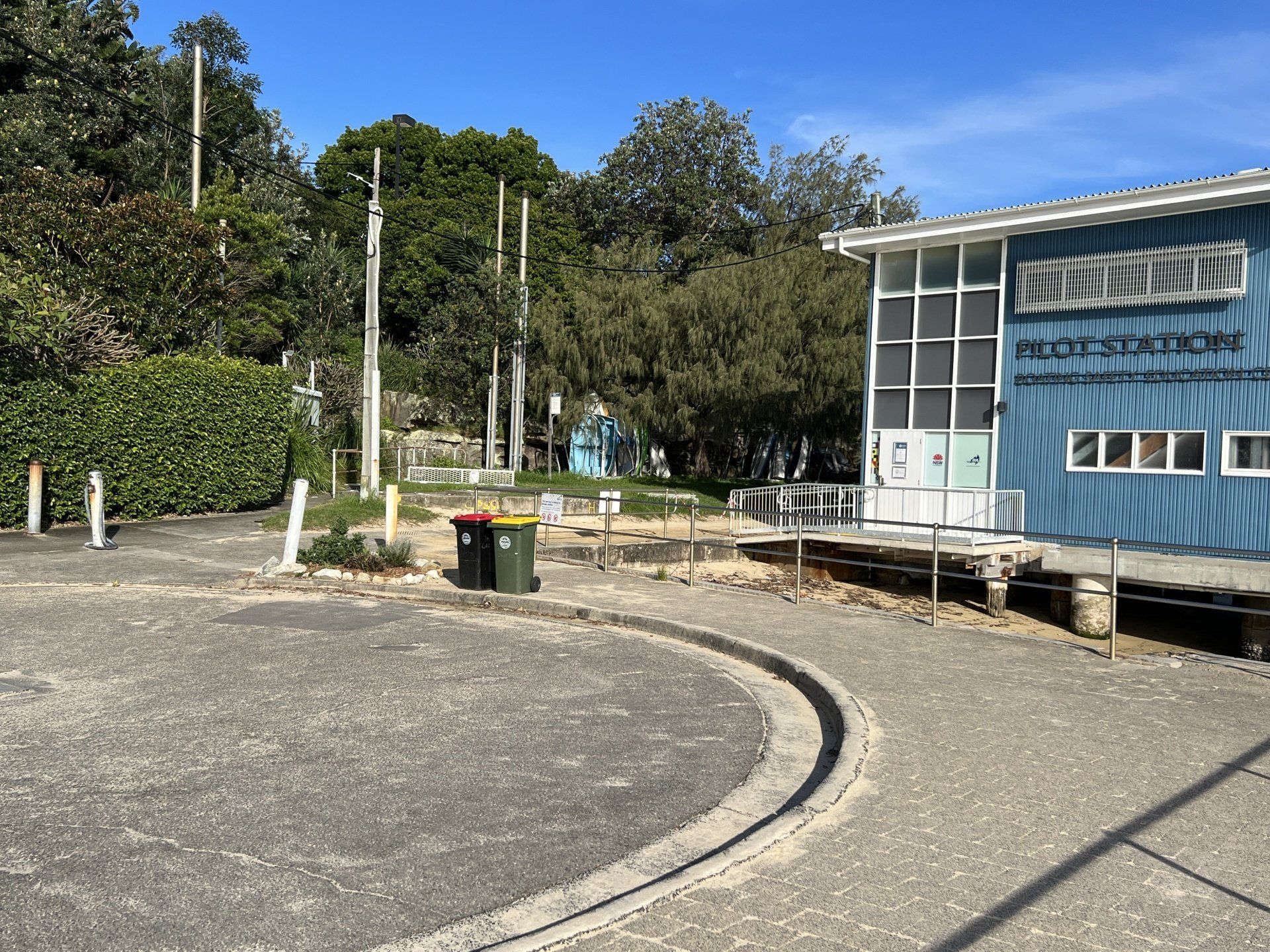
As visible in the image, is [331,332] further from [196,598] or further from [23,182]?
[196,598]

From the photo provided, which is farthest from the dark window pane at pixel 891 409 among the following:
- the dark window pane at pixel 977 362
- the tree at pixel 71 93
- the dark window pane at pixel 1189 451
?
the tree at pixel 71 93

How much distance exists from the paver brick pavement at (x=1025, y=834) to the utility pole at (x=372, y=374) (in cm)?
1623

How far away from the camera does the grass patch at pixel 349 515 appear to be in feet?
68.8

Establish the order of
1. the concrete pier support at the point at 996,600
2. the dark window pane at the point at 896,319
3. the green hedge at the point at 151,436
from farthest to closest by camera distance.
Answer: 1. the dark window pane at the point at 896,319
2. the concrete pier support at the point at 996,600
3. the green hedge at the point at 151,436

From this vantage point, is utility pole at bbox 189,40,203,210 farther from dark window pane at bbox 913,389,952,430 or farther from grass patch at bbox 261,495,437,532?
dark window pane at bbox 913,389,952,430

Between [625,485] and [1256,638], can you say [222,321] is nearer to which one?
[625,485]

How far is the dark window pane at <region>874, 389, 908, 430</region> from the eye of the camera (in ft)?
74.2

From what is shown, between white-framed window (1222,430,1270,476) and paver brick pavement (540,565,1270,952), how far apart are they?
1014 cm

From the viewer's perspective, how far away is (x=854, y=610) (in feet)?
43.1

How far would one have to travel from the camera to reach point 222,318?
97.2 ft

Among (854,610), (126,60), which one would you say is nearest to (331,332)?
(126,60)

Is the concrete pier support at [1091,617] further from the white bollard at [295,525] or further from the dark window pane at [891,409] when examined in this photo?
the white bollard at [295,525]

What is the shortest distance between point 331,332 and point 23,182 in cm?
1466

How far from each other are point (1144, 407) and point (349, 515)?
1536 cm
